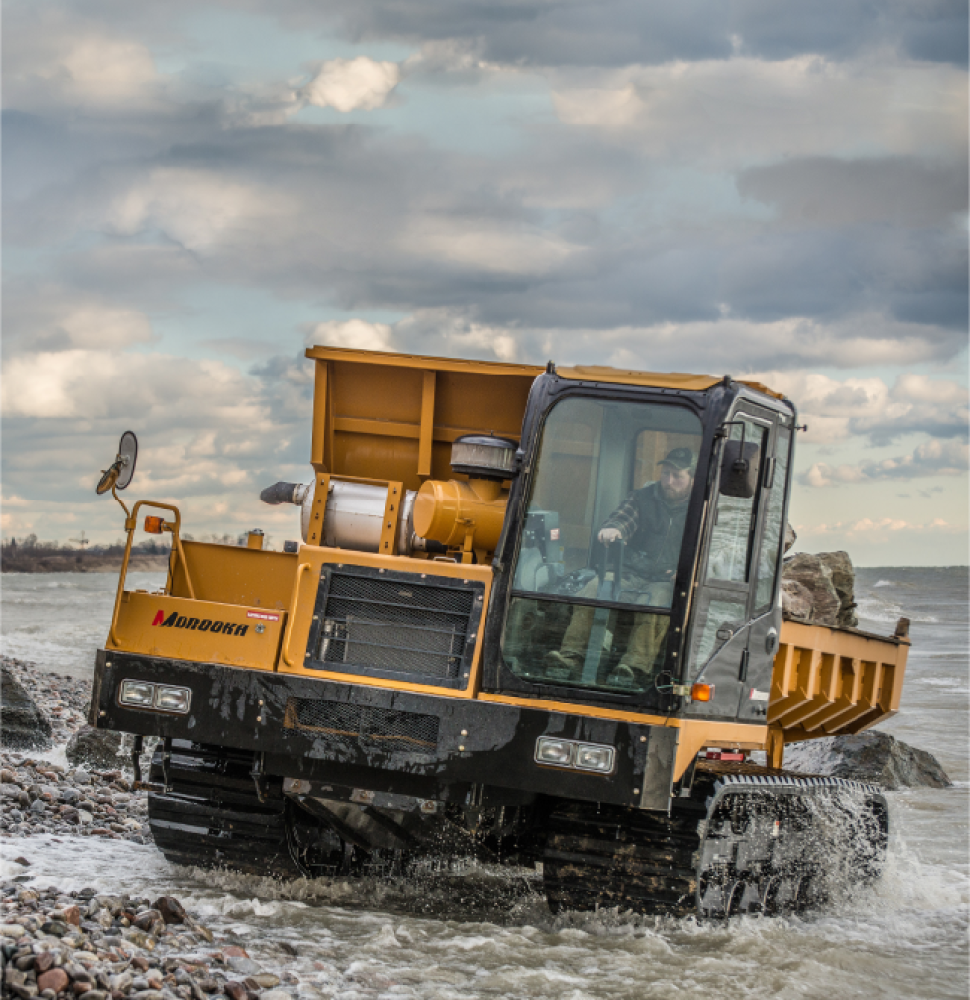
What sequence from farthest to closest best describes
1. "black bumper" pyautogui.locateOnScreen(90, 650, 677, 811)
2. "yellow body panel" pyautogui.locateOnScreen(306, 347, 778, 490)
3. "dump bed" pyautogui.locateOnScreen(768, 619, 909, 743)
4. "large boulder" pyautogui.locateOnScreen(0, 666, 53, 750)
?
1. "large boulder" pyautogui.locateOnScreen(0, 666, 53, 750)
2. "dump bed" pyautogui.locateOnScreen(768, 619, 909, 743)
3. "yellow body panel" pyautogui.locateOnScreen(306, 347, 778, 490)
4. "black bumper" pyautogui.locateOnScreen(90, 650, 677, 811)

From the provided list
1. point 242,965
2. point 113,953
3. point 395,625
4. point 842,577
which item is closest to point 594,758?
point 395,625

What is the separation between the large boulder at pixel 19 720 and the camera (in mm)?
11406

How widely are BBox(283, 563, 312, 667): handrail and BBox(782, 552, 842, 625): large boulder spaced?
13445 mm

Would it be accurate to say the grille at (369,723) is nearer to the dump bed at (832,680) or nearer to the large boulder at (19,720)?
the dump bed at (832,680)

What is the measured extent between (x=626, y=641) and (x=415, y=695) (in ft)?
3.49

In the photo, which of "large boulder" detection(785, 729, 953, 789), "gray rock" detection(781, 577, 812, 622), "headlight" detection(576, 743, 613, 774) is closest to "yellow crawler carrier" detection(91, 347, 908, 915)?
"headlight" detection(576, 743, 613, 774)

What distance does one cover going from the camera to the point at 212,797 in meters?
6.75

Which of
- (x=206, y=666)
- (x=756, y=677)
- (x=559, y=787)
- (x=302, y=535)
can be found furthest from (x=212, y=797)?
(x=756, y=677)

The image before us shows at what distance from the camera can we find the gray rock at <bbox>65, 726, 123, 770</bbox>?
35.6 ft

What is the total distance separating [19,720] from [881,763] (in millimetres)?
8948

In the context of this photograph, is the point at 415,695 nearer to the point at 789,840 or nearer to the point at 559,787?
the point at 559,787

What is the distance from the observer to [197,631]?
20.8ft

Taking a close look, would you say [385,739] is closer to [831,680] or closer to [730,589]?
[730,589]

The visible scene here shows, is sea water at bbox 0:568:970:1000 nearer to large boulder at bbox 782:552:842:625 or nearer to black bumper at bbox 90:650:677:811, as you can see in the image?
black bumper at bbox 90:650:677:811
